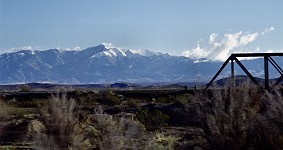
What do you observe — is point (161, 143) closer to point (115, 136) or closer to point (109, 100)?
point (115, 136)

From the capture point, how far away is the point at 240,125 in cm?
1491

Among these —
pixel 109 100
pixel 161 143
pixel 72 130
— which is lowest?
pixel 161 143

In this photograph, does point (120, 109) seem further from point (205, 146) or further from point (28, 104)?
point (205, 146)

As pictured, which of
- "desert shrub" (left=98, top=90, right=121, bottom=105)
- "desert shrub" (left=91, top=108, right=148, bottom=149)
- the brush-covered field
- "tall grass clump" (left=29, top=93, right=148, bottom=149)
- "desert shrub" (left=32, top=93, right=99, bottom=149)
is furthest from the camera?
"desert shrub" (left=98, top=90, right=121, bottom=105)

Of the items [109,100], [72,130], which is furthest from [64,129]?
[109,100]

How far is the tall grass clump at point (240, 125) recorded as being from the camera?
14203 millimetres

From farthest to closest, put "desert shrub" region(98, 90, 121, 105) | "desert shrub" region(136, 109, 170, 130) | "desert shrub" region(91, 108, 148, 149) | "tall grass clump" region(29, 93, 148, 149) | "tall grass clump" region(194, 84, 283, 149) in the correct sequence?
"desert shrub" region(98, 90, 121, 105) < "desert shrub" region(136, 109, 170, 130) < "tall grass clump" region(29, 93, 148, 149) < "desert shrub" region(91, 108, 148, 149) < "tall grass clump" region(194, 84, 283, 149)

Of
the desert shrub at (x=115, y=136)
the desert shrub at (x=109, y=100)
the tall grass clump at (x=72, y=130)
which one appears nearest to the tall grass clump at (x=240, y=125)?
the desert shrub at (x=115, y=136)

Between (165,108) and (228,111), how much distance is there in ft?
64.9

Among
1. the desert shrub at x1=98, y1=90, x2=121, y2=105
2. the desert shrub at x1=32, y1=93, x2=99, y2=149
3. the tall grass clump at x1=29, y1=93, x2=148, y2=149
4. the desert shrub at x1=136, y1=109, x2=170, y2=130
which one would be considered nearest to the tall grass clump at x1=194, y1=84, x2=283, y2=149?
the tall grass clump at x1=29, y1=93, x2=148, y2=149

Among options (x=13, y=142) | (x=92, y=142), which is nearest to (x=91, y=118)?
(x=13, y=142)

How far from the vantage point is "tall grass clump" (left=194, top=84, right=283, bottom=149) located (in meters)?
14.2

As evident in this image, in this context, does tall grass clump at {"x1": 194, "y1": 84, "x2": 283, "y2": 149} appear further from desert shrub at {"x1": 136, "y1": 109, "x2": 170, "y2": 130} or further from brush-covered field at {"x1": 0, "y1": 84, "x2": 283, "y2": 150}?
desert shrub at {"x1": 136, "y1": 109, "x2": 170, "y2": 130}

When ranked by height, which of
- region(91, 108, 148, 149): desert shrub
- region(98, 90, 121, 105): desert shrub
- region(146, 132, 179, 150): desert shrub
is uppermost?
region(98, 90, 121, 105): desert shrub
